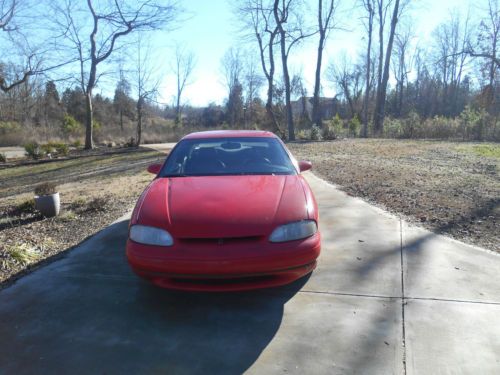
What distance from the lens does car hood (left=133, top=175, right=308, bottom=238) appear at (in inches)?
113

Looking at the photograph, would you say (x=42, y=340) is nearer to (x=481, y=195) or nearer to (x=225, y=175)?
(x=225, y=175)

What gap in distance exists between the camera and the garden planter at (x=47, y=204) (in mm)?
5785

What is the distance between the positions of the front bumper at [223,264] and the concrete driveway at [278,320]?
0.28 m

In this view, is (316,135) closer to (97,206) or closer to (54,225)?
(97,206)

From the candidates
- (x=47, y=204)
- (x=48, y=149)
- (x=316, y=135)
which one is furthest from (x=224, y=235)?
(x=316, y=135)

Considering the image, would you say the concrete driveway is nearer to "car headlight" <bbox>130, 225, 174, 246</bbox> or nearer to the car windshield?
"car headlight" <bbox>130, 225, 174, 246</bbox>

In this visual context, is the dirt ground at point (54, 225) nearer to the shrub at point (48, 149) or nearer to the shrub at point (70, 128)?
the shrub at point (48, 149)

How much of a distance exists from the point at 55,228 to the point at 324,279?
12.8 ft

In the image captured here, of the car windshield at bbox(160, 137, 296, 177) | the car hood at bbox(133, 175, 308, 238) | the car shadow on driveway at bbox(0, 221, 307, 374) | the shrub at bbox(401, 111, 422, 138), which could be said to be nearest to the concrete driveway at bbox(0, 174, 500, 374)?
the car shadow on driveway at bbox(0, 221, 307, 374)

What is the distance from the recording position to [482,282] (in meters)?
3.31

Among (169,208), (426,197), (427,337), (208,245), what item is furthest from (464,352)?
(426,197)

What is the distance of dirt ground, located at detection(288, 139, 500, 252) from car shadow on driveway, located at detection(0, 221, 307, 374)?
8.66ft

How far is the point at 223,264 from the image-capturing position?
2.71 metres

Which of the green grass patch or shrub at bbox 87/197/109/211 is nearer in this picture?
the green grass patch
